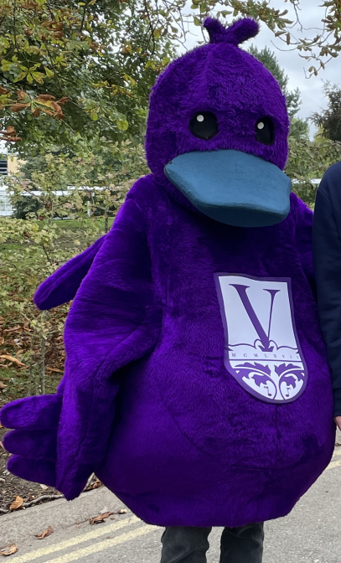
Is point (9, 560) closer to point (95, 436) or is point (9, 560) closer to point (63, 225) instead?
point (95, 436)

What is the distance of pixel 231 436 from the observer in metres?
1.39

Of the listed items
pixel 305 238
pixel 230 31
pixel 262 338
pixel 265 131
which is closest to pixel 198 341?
pixel 262 338

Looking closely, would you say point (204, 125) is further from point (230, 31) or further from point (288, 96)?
point (288, 96)

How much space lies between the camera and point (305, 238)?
179 centimetres

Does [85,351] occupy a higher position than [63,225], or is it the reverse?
[63,225]

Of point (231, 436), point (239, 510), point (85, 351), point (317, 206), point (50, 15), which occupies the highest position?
point (50, 15)

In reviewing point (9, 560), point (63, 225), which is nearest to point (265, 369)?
point (9, 560)

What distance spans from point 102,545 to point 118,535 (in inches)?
5.0

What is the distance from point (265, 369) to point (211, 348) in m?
0.17

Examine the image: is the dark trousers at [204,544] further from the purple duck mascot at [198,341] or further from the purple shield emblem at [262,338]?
the purple shield emblem at [262,338]

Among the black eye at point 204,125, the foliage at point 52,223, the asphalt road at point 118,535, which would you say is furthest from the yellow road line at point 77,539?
the black eye at point 204,125

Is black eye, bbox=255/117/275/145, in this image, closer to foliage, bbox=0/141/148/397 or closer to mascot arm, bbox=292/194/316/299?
mascot arm, bbox=292/194/316/299

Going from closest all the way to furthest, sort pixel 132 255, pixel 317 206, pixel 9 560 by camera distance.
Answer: pixel 132 255 → pixel 317 206 → pixel 9 560

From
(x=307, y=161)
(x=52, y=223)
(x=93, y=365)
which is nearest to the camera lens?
(x=93, y=365)
